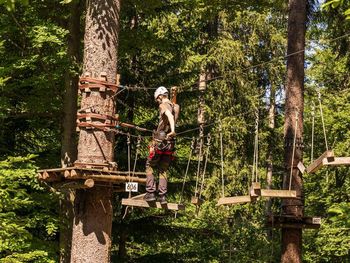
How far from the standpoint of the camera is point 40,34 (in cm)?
970

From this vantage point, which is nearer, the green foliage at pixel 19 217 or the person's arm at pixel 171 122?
the person's arm at pixel 171 122

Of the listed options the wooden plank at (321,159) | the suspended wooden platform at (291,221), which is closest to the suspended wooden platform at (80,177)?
the wooden plank at (321,159)

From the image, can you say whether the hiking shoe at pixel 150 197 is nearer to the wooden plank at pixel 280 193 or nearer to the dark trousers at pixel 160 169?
the dark trousers at pixel 160 169

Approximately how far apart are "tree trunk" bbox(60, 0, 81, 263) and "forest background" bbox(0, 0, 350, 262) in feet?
0.20

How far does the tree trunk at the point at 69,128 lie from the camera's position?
11.5 meters

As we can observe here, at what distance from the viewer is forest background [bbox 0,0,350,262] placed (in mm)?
10344

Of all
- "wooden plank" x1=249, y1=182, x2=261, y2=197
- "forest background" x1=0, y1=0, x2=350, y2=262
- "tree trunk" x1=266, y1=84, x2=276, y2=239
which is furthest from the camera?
"tree trunk" x1=266, y1=84, x2=276, y2=239

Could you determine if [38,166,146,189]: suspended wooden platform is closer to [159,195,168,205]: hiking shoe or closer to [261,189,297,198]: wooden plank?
[159,195,168,205]: hiking shoe

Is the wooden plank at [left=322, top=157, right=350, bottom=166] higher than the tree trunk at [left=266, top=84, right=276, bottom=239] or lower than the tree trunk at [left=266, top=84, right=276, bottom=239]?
lower

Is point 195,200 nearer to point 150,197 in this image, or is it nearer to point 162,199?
point 162,199

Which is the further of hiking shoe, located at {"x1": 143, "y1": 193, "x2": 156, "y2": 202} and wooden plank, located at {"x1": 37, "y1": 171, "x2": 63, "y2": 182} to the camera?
hiking shoe, located at {"x1": 143, "y1": 193, "x2": 156, "y2": 202}

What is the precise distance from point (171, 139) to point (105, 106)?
0.93 meters

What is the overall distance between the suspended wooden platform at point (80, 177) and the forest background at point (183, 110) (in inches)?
59.7

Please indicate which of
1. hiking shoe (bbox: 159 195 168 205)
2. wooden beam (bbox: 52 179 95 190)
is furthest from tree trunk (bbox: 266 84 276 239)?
wooden beam (bbox: 52 179 95 190)
